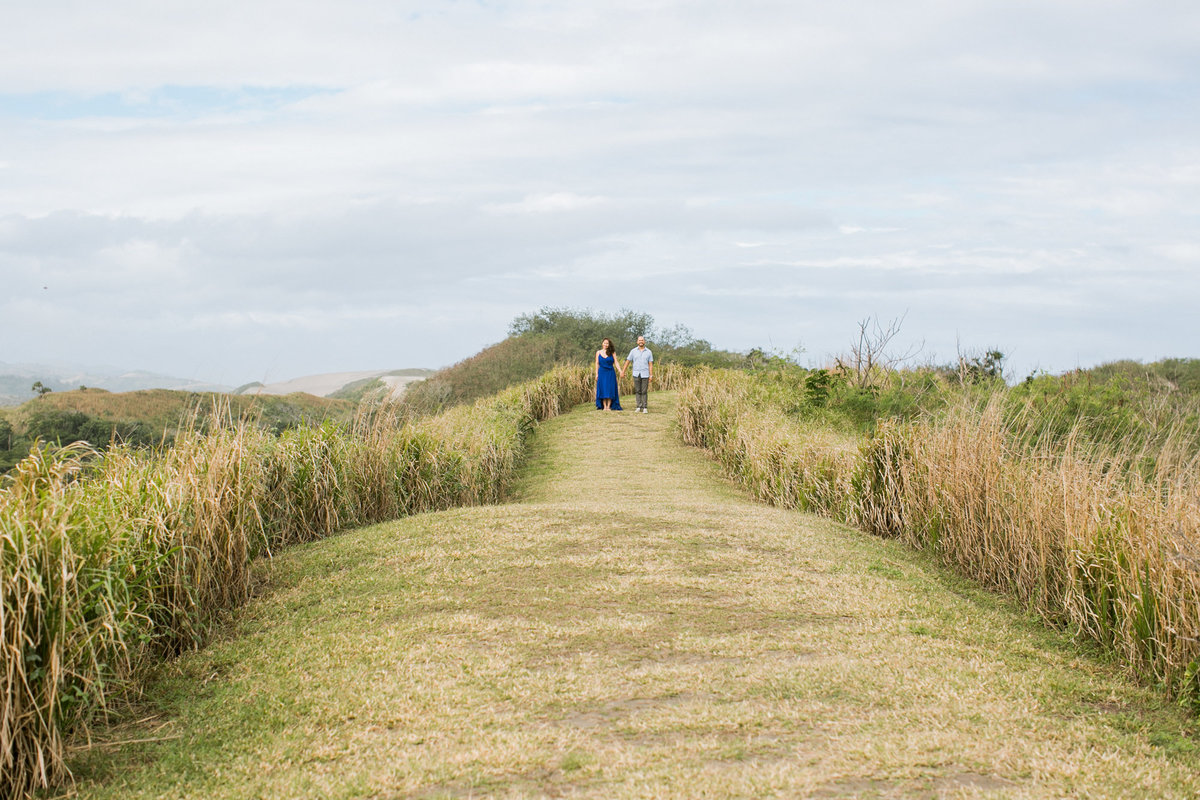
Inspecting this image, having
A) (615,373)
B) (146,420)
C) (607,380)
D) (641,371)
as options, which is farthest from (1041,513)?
(615,373)

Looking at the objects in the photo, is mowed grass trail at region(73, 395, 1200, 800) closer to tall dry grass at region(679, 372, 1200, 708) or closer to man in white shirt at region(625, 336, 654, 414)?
tall dry grass at region(679, 372, 1200, 708)

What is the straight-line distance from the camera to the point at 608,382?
1914cm

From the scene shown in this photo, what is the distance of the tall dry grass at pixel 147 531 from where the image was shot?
11.7ft

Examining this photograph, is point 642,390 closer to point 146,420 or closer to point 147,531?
point 146,420

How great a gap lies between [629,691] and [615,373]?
1517 cm

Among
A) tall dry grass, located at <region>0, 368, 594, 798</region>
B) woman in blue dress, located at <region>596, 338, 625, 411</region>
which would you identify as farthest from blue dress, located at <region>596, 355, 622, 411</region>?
tall dry grass, located at <region>0, 368, 594, 798</region>

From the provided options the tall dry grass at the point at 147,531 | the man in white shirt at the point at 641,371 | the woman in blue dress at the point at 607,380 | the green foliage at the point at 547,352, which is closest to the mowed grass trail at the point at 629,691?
the tall dry grass at the point at 147,531

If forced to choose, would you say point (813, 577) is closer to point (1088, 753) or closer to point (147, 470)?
point (1088, 753)

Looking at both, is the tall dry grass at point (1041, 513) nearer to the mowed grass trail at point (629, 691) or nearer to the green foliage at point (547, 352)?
the mowed grass trail at point (629, 691)

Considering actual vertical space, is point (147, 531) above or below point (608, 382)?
below


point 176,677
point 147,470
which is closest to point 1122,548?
point 176,677

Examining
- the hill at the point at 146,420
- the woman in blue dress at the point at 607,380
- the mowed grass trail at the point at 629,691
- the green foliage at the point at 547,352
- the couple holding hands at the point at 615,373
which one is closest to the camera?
the mowed grass trail at the point at 629,691

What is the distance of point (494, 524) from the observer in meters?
7.68

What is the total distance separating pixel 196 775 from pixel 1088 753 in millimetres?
3816
